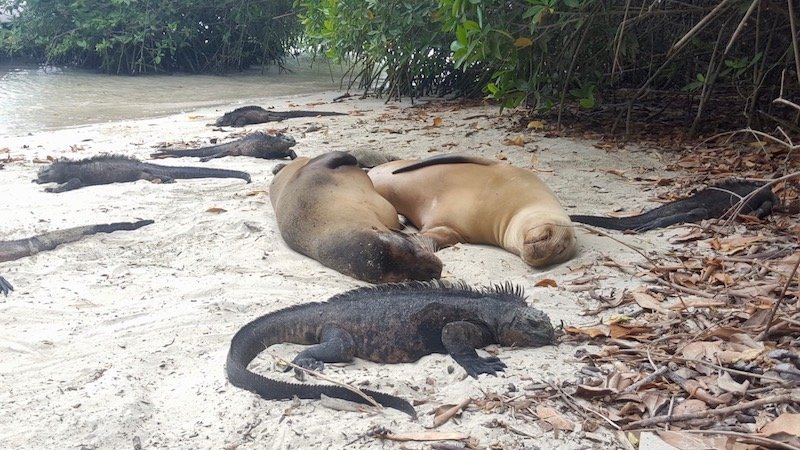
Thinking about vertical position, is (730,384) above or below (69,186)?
above

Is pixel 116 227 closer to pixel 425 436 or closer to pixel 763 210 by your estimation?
pixel 425 436

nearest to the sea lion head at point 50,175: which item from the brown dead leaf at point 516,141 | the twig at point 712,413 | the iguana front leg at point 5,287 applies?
the iguana front leg at point 5,287

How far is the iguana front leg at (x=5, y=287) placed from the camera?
4.80 meters

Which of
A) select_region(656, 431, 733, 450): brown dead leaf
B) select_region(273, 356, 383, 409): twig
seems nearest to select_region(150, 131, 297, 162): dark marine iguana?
select_region(273, 356, 383, 409): twig

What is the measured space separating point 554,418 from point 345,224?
290 centimetres

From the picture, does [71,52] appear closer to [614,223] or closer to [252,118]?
[252,118]

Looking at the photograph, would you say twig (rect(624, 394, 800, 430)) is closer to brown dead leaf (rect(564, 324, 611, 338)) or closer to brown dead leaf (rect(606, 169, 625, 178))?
brown dead leaf (rect(564, 324, 611, 338))

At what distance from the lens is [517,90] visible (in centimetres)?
898

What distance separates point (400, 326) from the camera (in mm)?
4055

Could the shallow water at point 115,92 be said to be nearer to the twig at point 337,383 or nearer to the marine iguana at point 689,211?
the marine iguana at point 689,211

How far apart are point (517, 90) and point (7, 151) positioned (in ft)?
18.5

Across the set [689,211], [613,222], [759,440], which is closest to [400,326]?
[759,440]

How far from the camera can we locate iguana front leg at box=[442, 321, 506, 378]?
3.66 m

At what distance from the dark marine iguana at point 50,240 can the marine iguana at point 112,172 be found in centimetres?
195
